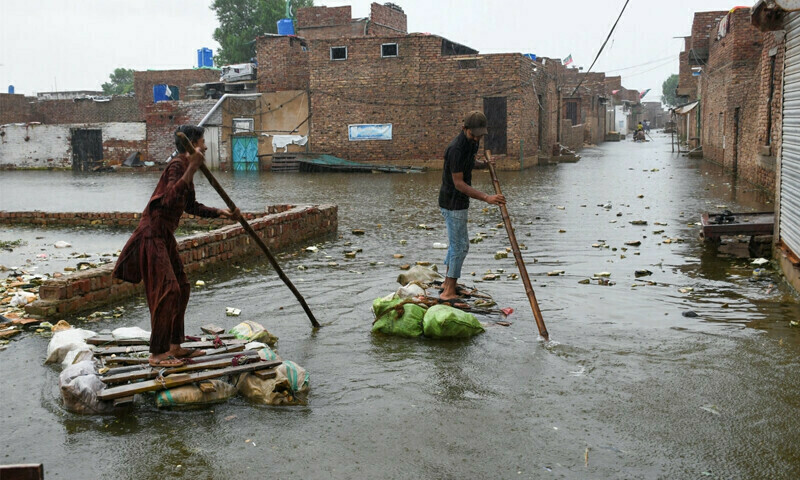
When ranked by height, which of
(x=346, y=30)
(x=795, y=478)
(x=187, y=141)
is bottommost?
(x=795, y=478)

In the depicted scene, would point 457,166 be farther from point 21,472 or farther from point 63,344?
point 21,472

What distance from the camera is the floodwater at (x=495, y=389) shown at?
3.80 metres

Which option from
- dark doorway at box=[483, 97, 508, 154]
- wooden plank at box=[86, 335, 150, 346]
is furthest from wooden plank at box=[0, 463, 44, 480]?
dark doorway at box=[483, 97, 508, 154]

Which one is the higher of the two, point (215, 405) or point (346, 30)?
point (346, 30)

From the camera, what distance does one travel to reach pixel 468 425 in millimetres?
4227

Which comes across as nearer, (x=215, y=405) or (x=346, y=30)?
(x=215, y=405)

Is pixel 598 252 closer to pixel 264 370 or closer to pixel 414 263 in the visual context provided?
pixel 414 263

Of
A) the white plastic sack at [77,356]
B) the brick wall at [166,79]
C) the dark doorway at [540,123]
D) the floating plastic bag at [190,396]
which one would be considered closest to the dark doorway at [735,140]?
the dark doorway at [540,123]

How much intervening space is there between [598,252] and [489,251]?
4.76 feet

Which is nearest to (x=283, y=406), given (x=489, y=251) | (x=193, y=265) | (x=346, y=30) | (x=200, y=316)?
(x=200, y=316)

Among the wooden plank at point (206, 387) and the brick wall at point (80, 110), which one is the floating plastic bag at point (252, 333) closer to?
the wooden plank at point (206, 387)

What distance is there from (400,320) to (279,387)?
1.65 meters

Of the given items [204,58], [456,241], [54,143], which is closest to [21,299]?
[456,241]

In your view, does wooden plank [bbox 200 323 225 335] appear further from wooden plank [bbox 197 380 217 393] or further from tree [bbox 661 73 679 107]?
tree [bbox 661 73 679 107]
